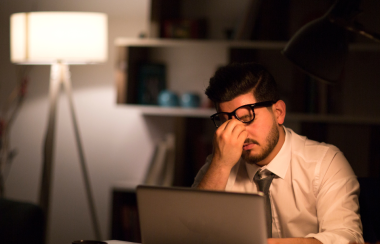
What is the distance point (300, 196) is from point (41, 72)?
7.86 ft

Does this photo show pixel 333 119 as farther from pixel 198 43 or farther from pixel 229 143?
pixel 229 143

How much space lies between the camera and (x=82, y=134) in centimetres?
318

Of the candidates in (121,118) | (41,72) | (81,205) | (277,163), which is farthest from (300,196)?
(41,72)

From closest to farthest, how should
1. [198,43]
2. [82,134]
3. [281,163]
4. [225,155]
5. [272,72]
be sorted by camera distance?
[225,155] → [281,163] → [198,43] → [272,72] → [82,134]

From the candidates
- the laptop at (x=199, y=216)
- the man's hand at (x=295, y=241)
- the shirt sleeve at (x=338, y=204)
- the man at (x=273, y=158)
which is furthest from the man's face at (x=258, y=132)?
the laptop at (x=199, y=216)

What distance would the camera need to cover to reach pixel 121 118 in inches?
122

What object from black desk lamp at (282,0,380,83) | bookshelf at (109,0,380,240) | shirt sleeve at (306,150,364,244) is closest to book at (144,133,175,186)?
bookshelf at (109,0,380,240)

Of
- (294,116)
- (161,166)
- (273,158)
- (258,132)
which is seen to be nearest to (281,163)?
(273,158)

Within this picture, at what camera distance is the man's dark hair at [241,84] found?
146cm

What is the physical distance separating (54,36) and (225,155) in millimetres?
1493

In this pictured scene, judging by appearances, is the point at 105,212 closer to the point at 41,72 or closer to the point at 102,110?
the point at 102,110

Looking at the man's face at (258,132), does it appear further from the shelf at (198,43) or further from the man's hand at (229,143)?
the shelf at (198,43)

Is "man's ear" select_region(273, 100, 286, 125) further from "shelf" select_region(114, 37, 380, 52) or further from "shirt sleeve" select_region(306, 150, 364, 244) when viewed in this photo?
"shelf" select_region(114, 37, 380, 52)

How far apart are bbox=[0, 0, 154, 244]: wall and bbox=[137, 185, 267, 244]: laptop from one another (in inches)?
80.0
